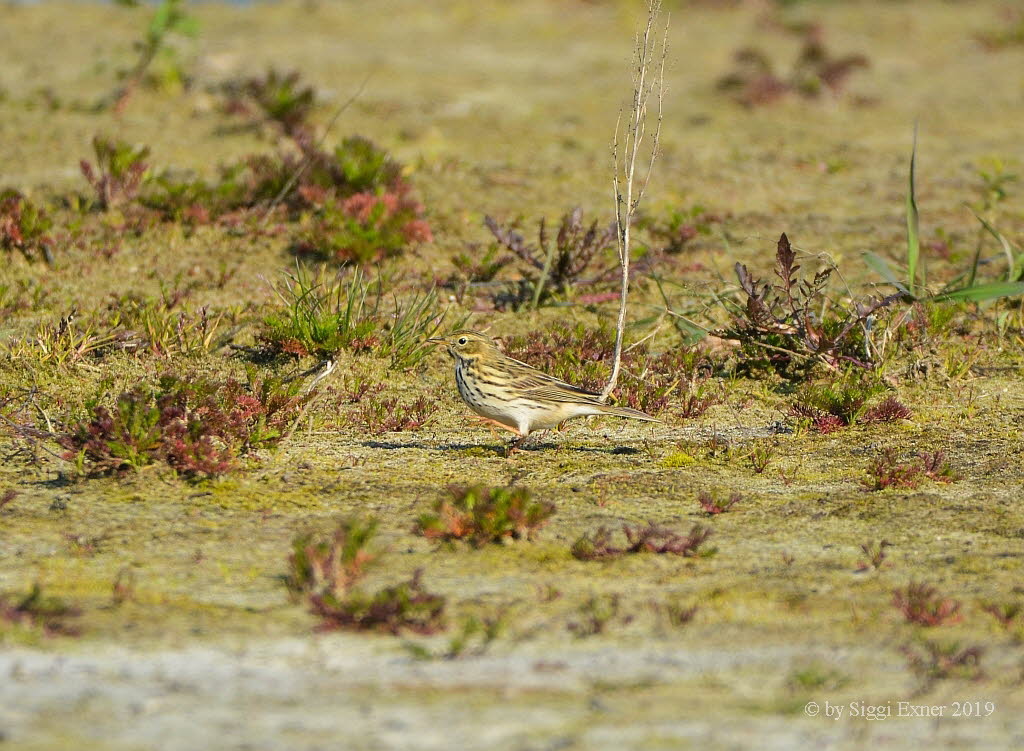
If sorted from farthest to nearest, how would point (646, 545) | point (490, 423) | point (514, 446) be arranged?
1. point (490, 423)
2. point (514, 446)
3. point (646, 545)

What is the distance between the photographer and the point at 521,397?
277 inches

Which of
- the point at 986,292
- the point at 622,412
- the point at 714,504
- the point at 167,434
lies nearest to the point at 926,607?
the point at 714,504

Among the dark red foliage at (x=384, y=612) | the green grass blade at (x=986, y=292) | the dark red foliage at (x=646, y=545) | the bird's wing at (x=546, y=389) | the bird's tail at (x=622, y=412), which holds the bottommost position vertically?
the dark red foliage at (x=384, y=612)

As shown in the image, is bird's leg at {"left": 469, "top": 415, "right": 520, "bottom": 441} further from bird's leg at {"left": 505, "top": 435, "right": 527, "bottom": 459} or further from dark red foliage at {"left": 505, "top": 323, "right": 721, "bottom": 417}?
dark red foliage at {"left": 505, "top": 323, "right": 721, "bottom": 417}

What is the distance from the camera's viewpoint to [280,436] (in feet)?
22.9

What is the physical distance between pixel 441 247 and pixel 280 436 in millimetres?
4068

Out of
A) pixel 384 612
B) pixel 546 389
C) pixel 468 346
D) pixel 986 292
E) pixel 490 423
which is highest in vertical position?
pixel 986 292

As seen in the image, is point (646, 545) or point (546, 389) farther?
point (546, 389)

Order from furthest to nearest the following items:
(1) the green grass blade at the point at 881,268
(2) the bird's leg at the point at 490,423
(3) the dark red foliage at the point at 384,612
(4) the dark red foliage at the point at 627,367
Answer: (1) the green grass blade at the point at 881,268
(4) the dark red foliage at the point at 627,367
(2) the bird's leg at the point at 490,423
(3) the dark red foliage at the point at 384,612

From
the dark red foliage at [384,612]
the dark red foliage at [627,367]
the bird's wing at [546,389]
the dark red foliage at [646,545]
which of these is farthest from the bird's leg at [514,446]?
the dark red foliage at [384,612]

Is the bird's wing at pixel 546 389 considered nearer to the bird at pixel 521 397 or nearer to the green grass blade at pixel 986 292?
the bird at pixel 521 397

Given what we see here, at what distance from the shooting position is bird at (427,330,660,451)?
7035 millimetres

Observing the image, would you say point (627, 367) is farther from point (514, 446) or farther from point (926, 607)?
point (926, 607)

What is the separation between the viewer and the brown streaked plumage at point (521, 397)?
704 cm
